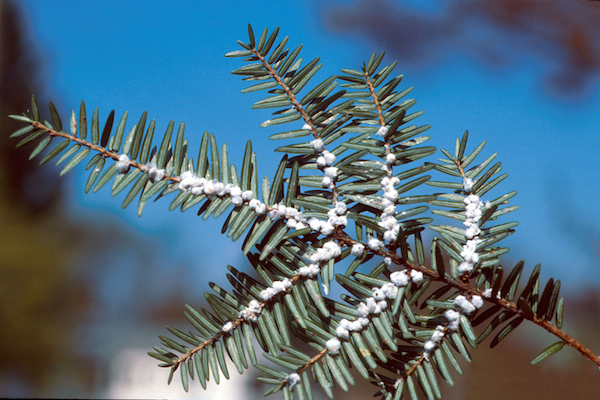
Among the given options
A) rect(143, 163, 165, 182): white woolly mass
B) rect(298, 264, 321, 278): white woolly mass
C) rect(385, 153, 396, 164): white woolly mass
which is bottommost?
rect(298, 264, 321, 278): white woolly mass

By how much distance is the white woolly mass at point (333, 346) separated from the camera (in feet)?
0.72

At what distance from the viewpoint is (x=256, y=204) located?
223 millimetres

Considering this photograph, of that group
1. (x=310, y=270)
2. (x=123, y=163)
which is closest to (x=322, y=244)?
(x=310, y=270)

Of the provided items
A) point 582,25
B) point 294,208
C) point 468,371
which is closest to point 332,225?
point 294,208

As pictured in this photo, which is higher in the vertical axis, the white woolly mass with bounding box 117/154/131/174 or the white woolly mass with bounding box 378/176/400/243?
the white woolly mass with bounding box 117/154/131/174

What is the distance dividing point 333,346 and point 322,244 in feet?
0.19

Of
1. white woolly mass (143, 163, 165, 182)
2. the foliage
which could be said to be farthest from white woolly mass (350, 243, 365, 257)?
white woolly mass (143, 163, 165, 182)

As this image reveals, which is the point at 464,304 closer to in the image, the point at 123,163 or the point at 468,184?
the point at 468,184

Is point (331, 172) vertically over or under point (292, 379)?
over

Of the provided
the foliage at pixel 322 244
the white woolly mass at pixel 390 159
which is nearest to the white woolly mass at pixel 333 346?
the foliage at pixel 322 244

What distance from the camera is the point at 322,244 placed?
229mm

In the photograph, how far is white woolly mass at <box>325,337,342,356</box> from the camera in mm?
218

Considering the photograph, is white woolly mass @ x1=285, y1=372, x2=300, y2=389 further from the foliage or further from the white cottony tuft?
the white cottony tuft

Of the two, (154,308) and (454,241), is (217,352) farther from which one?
(154,308)
